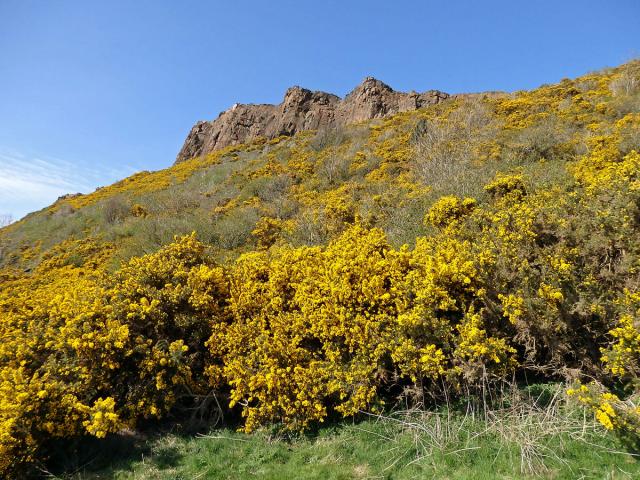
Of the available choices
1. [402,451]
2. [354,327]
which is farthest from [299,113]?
[402,451]

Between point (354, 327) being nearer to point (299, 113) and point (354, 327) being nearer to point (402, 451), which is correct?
point (402, 451)

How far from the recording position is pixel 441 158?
12.2 m

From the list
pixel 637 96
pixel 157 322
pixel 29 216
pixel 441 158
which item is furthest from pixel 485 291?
pixel 29 216

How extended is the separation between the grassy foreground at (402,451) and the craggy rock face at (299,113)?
30.4 meters

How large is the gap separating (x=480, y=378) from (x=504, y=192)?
4.76 m

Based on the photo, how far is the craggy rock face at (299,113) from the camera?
3472 cm

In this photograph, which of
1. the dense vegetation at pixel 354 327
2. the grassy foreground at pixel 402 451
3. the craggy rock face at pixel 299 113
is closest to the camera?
the grassy foreground at pixel 402 451

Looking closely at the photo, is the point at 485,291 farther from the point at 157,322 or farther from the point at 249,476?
the point at 157,322

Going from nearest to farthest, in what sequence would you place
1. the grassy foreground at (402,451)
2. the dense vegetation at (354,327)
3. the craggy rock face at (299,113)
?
the grassy foreground at (402,451), the dense vegetation at (354,327), the craggy rock face at (299,113)

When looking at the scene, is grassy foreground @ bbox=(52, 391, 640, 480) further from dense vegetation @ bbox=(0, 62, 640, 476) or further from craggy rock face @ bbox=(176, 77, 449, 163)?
craggy rock face @ bbox=(176, 77, 449, 163)

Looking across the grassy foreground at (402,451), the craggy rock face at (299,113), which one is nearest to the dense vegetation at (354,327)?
the grassy foreground at (402,451)

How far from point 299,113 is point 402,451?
126 feet

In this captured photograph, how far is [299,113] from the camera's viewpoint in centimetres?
3912

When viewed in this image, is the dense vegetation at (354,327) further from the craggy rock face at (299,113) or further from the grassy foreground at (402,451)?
the craggy rock face at (299,113)
